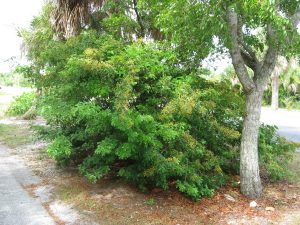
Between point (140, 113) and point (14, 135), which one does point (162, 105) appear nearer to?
point (140, 113)

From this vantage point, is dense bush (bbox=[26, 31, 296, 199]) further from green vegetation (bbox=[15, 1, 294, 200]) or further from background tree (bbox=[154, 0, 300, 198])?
background tree (bbox=[154, 0, 300, 198])

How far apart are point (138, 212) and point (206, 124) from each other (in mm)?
2252

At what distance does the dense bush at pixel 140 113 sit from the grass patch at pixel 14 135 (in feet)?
15.1

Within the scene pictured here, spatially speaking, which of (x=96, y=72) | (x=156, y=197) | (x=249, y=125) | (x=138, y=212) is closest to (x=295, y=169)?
(x=249, y=125)

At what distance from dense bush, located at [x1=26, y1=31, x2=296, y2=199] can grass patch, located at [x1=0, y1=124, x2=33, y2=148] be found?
461cm

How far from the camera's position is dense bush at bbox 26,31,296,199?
5.91 metres

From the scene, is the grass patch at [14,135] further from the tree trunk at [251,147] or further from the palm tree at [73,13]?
the tree trunk at [251,147]

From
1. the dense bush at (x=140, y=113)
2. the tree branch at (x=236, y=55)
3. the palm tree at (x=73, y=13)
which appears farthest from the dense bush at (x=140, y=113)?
the palm tree at (x=73, y=13)

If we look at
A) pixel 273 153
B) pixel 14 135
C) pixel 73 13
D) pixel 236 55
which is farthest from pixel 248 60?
pixel 14 135

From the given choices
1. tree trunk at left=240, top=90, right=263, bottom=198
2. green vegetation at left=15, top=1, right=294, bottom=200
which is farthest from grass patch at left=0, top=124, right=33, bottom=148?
tree trunk at left=240, top=90, right=263, bottom=198

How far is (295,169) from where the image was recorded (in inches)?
352

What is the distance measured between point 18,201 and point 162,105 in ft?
10.4

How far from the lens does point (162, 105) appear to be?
6773 mm

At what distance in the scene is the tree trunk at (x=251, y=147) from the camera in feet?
22.3
